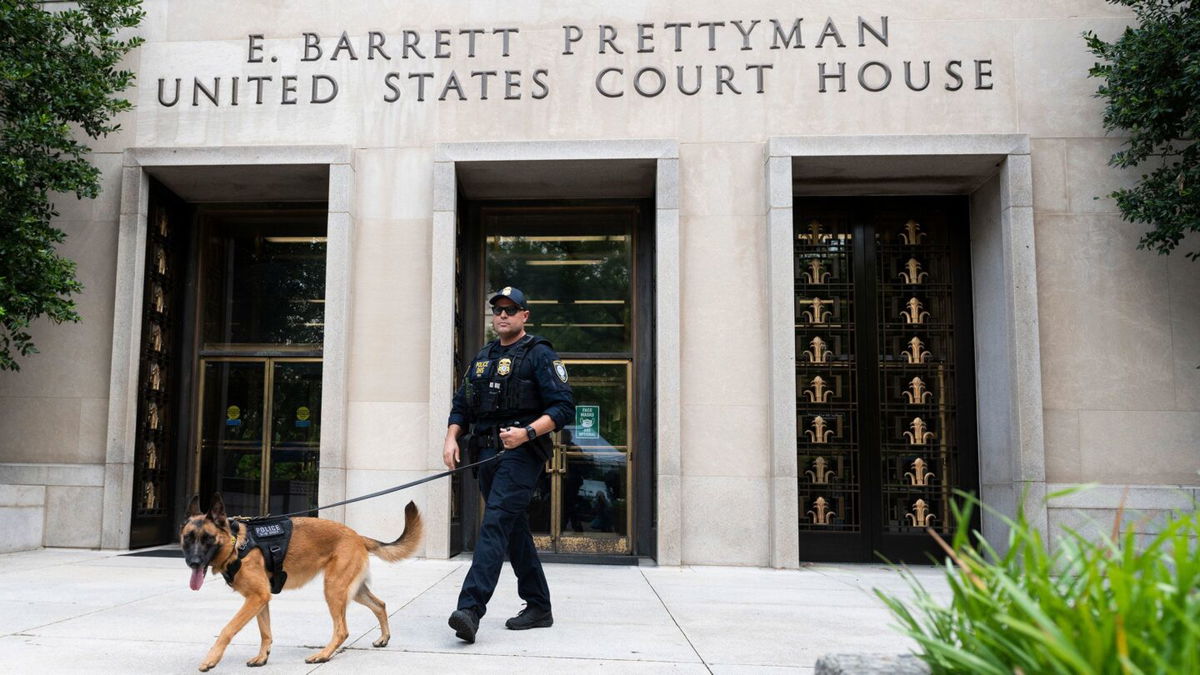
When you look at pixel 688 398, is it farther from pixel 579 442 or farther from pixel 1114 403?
pixel 1114 403

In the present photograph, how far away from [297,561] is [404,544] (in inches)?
23.7

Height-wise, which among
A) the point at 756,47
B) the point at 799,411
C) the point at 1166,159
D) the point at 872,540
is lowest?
the point at 872,540

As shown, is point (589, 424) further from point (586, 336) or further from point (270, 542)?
point (270, 542)

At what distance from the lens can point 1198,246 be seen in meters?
8.76

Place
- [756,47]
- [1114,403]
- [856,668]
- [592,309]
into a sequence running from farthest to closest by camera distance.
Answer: [592,309] < [756,47] < [1114,403] < [856,668]

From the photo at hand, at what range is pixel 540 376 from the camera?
533 cm

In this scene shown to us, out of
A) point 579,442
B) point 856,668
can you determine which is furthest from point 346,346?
point 856,668

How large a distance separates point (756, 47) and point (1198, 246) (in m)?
5.04

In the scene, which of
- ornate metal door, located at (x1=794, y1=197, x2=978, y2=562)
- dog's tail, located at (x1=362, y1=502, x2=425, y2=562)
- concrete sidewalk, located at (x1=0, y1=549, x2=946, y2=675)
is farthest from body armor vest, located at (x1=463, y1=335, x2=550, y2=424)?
ornate metal door, located at (x1=794, y1=197, x2=978, y2=562)

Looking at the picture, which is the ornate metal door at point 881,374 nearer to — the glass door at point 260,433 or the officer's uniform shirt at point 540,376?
the officer's uniform shirt at point 540,376

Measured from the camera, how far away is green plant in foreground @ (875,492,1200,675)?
1.73 metres

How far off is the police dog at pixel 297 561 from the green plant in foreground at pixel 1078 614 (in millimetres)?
3217

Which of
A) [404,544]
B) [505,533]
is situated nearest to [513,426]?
[505,533]

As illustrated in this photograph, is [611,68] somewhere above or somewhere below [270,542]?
above
